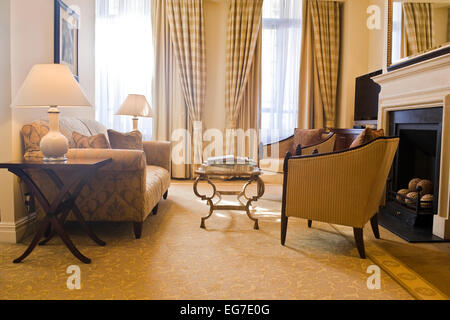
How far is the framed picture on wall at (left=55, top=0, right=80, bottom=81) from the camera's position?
3.42 metres

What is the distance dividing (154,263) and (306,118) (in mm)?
4081

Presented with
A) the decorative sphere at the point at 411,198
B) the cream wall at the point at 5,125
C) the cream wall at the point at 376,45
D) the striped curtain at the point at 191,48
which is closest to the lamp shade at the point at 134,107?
the striped curtain at the point at 191,48

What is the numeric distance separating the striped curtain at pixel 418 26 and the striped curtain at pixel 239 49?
2.34 meters

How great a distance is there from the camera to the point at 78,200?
276 cm

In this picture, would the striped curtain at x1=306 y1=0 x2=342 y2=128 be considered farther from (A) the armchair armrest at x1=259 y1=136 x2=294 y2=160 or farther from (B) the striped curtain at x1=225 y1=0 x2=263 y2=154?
(A) the armchair armrest at x1=259 y1=136 x2=294 y2=160

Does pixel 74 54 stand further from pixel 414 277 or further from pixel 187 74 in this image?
pixel 414 277

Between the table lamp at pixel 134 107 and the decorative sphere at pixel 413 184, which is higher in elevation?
the table lamp at pixel 134 107

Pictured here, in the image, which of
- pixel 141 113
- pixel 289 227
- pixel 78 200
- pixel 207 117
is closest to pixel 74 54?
pixel 141 113

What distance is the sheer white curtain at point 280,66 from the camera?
5648 millimetres

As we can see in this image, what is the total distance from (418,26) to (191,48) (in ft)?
10.4

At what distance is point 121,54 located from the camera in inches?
223

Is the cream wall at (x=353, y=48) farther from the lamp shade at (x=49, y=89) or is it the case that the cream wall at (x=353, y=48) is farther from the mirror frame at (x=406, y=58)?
the lamp shade at (x=49, y=89)

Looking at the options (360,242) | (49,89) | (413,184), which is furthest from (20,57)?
(413,184)

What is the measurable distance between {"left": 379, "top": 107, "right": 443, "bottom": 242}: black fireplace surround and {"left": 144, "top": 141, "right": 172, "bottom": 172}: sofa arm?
7.78 feet
